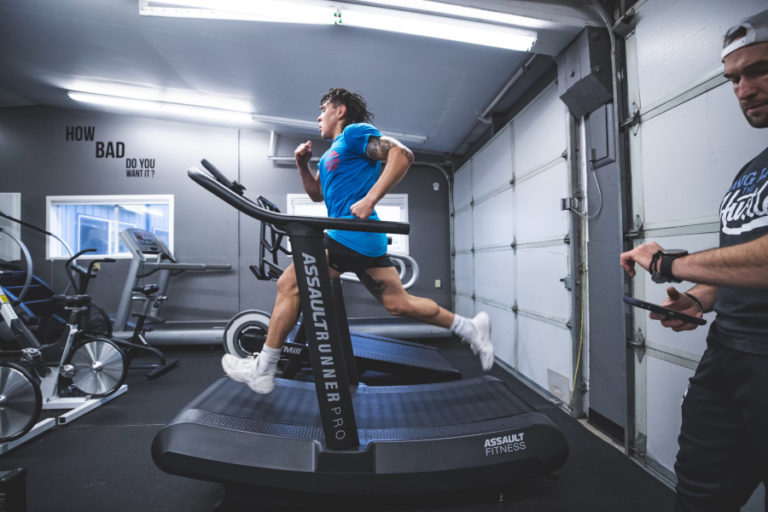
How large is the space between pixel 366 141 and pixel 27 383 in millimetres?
2321

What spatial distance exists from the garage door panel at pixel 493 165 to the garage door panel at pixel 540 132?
0.50 ft

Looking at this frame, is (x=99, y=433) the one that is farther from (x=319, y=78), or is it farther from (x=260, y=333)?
(x=319, y=78)

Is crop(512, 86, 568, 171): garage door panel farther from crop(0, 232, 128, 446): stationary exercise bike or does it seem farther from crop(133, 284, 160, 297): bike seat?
crop(133, 284, 160, 297): bike seat

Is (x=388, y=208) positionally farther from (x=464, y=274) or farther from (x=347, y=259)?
(x=347, y=259)

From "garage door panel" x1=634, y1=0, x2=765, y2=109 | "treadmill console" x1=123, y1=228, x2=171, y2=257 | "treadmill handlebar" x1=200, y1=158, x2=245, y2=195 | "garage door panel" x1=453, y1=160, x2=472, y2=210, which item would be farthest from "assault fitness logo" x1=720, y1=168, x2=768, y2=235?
"treadmill console" x1=123, y1=228, x2=171, y2=257

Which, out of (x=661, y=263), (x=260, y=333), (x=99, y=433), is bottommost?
(x=99, y=433)

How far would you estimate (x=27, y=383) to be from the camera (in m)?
1.89

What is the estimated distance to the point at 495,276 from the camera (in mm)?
3666

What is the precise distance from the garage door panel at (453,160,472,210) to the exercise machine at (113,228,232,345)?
11.0 feet

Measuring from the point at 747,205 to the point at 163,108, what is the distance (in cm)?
525

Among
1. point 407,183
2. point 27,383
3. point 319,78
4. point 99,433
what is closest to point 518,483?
point 99,433

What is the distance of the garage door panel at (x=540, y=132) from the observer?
8.21 ft

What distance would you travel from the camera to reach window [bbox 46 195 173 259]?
4.68 metres

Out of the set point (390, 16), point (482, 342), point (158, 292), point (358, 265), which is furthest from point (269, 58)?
point (158, 292)
